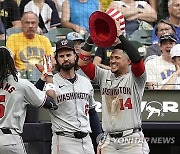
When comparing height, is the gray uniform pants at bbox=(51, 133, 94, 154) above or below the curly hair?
below

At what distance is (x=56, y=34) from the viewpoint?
9.23m

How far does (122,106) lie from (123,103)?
1.3 inches

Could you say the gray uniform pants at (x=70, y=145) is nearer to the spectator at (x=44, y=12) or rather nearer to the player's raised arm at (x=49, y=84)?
the player's raised arm at (x=49, y=84)

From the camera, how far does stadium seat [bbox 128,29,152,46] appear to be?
9.34m

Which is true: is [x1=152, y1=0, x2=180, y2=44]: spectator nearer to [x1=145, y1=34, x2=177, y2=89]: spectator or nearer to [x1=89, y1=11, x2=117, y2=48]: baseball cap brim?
[x1=145, y1=34, x2=177, y2=89]: spectator

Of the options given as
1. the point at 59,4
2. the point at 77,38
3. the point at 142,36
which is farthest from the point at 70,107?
the point at 59,4

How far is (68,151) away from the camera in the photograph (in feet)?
20.9

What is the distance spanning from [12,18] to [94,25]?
329 centimetres

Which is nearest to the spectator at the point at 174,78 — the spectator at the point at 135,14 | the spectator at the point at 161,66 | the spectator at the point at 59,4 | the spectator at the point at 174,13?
the spectator at the point at 161,66

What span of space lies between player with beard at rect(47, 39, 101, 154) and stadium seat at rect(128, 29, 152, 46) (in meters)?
2.81

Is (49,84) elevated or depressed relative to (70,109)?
elevated

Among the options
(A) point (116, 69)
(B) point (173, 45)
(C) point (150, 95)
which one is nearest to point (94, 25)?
(A) point (116, 69)

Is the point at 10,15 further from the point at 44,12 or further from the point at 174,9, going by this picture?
the point at 174,9

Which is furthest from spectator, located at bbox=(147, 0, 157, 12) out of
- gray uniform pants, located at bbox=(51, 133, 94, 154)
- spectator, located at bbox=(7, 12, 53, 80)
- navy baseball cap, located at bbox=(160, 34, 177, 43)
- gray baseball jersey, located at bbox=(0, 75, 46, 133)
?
gray baseball jersey, located at bbox=(0, 75, 46, 133)
